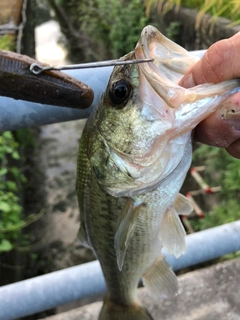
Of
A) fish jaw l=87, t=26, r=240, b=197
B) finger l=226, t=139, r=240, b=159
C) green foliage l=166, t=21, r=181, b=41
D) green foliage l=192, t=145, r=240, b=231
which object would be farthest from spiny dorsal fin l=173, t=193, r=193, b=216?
green foliage l=166, t=21, r=181, b=41

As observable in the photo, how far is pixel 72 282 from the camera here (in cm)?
131

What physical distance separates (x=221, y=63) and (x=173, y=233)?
587 millimetres

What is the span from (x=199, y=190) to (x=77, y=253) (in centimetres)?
149

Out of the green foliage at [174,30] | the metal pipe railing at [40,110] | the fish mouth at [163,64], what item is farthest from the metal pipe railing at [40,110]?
the green foliage at [174,30]

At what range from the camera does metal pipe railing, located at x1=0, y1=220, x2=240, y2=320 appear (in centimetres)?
127

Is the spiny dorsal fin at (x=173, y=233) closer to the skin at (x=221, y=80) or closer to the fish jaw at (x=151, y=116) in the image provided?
the fish jaw at (x=151, y=116)

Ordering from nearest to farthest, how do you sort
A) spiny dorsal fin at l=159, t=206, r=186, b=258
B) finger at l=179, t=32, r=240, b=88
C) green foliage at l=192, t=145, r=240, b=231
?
finger at l=179, t=32, r=240, b=88
spiny dorsal fin at l=159, t=206, r=186, b=258
green foliage at l=192, t=145, r=240, b=231

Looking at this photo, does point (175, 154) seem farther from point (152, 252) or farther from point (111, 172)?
point (152, 252)

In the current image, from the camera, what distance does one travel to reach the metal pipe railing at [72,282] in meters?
1.27

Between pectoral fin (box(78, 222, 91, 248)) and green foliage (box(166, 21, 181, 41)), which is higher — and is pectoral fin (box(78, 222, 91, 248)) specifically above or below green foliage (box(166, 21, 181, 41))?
below

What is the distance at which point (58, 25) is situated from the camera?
12.4 meters

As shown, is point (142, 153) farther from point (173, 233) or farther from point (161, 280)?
point (161, 280)

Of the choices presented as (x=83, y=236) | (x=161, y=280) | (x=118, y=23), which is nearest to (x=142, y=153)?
(x=83, y=236)

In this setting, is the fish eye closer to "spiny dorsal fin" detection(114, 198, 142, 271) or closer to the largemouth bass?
the largemouth bass
